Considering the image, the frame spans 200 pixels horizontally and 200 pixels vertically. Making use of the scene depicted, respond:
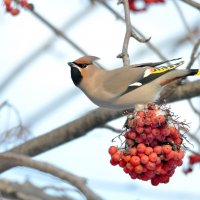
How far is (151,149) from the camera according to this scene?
3.09 metres

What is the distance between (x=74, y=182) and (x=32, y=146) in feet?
4.72

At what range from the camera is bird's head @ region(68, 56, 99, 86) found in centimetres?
400

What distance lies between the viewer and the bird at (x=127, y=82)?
377cm

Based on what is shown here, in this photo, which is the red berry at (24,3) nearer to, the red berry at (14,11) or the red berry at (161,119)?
the red berry at (14,11)

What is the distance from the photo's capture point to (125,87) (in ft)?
12.8

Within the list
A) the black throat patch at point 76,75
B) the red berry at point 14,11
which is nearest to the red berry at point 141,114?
the black throat patch at point 76,75

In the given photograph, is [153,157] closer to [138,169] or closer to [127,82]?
[138,169]

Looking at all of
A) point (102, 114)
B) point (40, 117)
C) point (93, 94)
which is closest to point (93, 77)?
point (93, 94)

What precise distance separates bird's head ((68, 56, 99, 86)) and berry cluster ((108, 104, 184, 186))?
2.96ft

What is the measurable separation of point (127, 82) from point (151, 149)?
0.88 meters

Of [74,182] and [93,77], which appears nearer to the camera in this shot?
[74,182]

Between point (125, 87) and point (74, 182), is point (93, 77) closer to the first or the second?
point (125, 87)

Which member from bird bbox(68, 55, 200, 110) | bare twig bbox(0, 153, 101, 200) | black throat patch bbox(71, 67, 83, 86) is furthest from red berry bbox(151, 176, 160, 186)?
black throat patch bbox(71, 67, 83, 86)

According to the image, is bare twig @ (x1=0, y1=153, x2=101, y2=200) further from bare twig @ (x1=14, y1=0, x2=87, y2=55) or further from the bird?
bare twig @ (x1=14, y1=0, x2=87, y2=55)
